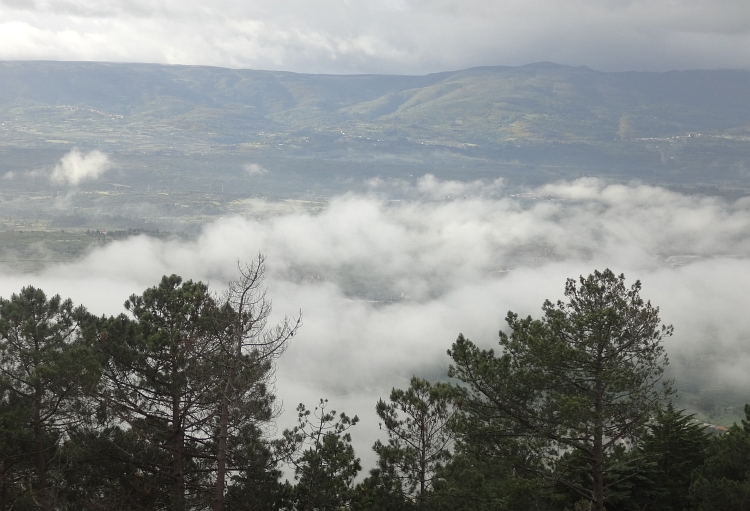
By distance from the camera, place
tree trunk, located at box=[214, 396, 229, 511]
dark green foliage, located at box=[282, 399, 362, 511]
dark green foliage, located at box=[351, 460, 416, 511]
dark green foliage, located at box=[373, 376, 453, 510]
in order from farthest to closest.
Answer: dark green foliage, located at box=[282, 399, 362, 511] → dark green foliage, located at box=[351, 460, 416, 511] → dark green foliage, located at box=[373, 376, 453, 510] → tree trunk, located at box=[214, 396, 229, 511]

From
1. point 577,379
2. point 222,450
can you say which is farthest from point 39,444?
point 577,379

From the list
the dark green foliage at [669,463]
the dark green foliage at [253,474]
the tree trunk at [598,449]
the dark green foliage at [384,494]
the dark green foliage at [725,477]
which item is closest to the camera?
the tree trunk at [598,449]

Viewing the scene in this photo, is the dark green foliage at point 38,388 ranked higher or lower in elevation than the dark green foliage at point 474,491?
higher

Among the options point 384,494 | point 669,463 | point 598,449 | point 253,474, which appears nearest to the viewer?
point 598,449

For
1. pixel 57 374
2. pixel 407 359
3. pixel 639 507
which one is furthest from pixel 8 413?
pixel 407 359

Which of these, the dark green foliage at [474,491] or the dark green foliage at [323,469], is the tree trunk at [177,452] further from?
the dark green foliage at [474,491]

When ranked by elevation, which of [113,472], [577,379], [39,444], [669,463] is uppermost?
[577,379]

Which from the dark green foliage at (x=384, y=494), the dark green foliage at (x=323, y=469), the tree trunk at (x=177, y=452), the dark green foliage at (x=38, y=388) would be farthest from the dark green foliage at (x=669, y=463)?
the dark green foliage at (x=38, y=388)

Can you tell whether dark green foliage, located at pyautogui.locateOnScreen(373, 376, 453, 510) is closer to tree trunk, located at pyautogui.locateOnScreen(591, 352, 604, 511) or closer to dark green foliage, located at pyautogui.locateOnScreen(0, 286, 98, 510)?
tree trunk, located at pyautogui.locateOnScreen(591, 352, 604, 511)

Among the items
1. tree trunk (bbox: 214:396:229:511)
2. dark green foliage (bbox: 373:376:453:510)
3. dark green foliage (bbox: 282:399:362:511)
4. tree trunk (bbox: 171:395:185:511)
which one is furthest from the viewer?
dark green foliage (bbox: 282:399:362:511)

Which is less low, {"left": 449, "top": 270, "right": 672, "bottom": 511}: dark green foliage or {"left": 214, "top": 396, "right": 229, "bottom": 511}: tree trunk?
{"left": 449, "top": 270, "right": 672, "bottom": 511}: dark green foliage

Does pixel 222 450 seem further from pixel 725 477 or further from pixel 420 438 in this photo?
pixel 725 477

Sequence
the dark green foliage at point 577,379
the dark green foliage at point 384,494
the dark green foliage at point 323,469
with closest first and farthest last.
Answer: the dark green foliage at point 577,379 → the dark green foliage at point 384,494 → the dark green foliage at point 323,469

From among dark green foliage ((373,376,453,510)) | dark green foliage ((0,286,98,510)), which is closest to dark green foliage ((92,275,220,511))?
dark green foliage ((0,286,98,510))
